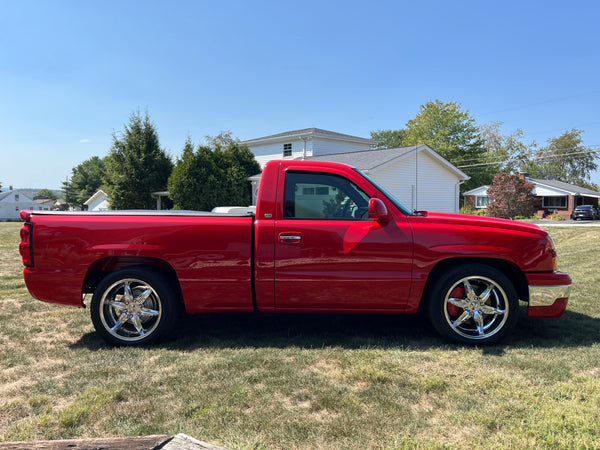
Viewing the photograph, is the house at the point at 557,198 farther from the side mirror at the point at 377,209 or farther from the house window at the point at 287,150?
the side mirror at the point at 377,209

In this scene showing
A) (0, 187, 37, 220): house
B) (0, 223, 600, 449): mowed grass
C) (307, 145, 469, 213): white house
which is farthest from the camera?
(0, 187, 37, 220): house

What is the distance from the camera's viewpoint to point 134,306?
4.23 meters

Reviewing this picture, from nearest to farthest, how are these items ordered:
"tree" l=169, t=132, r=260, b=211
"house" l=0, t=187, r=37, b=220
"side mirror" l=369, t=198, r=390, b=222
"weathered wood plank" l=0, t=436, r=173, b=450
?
"weathered wood plank" l=0, t=436, r=173, b=450 < "side mirror" l=369, t=198, r=390, b=222 < "tree" l=169, t=132, r=260, b=211 < "house" l=0, t=187, r=37, b=220

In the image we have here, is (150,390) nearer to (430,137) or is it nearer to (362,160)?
(362,160)

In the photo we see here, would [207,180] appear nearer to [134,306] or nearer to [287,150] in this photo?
[287,150]

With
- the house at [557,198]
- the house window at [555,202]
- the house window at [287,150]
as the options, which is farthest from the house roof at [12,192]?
the house window at [555,202]

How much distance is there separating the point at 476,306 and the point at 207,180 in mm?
22158

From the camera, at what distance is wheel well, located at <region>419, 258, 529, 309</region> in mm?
4242

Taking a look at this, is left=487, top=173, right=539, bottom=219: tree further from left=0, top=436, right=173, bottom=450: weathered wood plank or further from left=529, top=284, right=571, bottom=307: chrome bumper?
left=0, top=436, right=173, bottom=450: weathered wood plank

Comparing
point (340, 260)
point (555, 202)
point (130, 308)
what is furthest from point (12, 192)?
point (340, 260)

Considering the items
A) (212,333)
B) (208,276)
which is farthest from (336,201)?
(212,333)

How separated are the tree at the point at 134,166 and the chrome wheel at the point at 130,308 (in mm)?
28018

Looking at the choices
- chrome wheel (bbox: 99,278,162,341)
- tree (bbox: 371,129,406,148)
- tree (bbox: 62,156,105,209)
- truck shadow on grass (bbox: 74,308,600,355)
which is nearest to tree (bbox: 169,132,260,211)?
truck shadow on grass (bbox: 74,308,600,355)

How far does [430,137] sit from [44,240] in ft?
166
